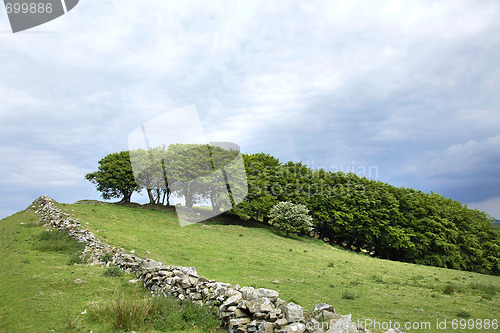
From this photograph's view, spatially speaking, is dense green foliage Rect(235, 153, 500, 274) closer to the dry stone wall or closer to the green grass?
the green grass

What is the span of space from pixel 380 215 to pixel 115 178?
1462 inches

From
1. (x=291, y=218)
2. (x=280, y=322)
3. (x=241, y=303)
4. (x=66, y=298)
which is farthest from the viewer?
(x=291, y=218)

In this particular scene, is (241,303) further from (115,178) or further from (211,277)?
(115,178)

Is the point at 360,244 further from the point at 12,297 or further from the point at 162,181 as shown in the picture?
the point at 12,297

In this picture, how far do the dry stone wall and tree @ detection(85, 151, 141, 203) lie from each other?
27713 millimetres

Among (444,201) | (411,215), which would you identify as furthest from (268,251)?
(444,201)

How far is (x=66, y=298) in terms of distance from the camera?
378 inches

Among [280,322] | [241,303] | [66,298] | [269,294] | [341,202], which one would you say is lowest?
[66,298]

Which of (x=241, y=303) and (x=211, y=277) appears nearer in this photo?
(x=241, y=303)

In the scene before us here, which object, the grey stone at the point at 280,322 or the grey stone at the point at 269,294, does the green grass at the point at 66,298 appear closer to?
the grey stone at the point at 269,294

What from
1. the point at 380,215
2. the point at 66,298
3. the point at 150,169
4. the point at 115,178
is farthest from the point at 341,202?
the point at 66,298

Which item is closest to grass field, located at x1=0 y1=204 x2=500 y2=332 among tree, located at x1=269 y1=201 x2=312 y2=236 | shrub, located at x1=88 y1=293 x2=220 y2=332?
shrub, located at x1=88 y1=293 x2=220 y2=332

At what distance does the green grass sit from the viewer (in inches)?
302

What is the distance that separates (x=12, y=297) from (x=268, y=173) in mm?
34603
